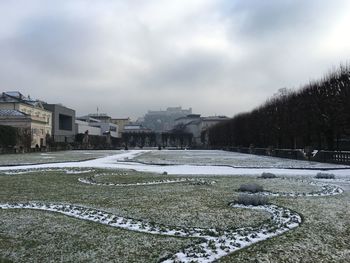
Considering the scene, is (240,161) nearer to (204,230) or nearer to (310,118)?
(310,118)

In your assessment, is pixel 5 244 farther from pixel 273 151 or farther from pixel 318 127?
pixel 273 151

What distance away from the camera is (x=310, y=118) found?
1950 inches

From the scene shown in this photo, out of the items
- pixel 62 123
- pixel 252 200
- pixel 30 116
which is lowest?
pixel 252 200

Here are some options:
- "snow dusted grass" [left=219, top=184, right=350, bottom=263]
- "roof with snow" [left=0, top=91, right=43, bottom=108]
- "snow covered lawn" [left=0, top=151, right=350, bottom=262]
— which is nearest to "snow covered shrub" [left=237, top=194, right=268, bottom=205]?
"snow covered lawn" [left=0, top=151, right=350, bottom=262]

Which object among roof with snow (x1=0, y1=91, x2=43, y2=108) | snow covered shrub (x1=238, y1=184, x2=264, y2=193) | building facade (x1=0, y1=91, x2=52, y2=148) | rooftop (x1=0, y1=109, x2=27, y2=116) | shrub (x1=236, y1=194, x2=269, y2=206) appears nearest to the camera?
shrub (x1=236, y1=194, x2=269, y2=206)

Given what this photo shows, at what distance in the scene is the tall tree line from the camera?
43.7 meters

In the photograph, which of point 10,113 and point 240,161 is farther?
point 10,113

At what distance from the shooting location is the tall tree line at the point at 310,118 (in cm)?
4370

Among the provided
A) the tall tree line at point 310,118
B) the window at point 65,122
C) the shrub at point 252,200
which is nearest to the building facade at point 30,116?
the window at point 65,122

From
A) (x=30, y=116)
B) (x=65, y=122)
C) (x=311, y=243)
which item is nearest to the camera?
(x=311, y=243)

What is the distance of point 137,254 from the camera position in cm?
807

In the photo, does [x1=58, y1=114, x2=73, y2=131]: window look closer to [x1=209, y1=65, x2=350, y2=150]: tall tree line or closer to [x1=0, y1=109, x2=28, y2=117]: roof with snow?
[x1=0, y1=109, x2=28, y2=117]: roof with snow

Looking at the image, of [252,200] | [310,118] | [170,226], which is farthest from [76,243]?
[310,118]

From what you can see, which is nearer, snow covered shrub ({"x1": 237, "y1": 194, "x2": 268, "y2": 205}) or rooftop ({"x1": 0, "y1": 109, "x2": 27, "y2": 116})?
snow covered shrub ({"x1": 237, "y1": 194, "x2": 268, "y2": 205})
